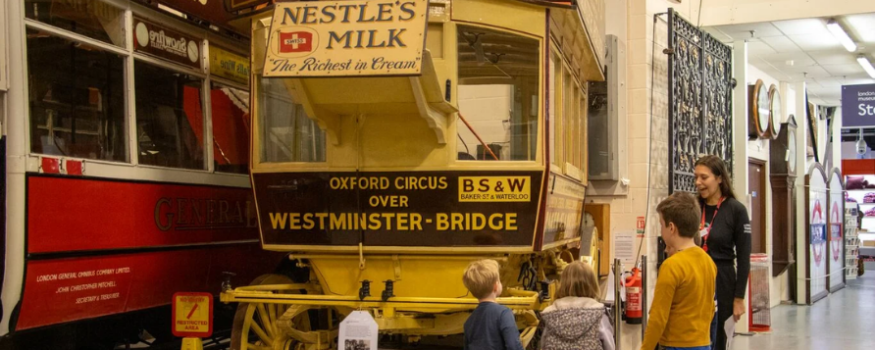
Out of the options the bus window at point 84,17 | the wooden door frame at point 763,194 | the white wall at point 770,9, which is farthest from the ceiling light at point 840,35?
the bus window at point 84,17

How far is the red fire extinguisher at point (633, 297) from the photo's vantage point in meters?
7.64

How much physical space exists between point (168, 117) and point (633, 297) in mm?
4168

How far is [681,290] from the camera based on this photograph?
383 cm

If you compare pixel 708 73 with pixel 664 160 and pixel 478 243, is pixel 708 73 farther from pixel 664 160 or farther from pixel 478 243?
pixel 478 243

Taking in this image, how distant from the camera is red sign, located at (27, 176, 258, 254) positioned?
4.89 m

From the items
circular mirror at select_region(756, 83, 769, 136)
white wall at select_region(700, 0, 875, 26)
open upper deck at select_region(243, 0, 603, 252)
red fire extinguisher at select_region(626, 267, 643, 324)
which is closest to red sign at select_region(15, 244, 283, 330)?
open upper deck at select_region(243, 0, 603, 252)

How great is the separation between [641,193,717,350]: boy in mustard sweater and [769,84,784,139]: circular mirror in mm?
8581

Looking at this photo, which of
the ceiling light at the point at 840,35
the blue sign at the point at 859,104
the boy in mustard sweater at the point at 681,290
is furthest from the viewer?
the blue sign at the point at 859,104

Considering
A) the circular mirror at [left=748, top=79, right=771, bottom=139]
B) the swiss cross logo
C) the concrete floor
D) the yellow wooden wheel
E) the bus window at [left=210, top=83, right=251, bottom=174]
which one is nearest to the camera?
the swiss cross logo

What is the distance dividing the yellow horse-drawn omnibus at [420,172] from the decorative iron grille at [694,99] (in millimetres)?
3440

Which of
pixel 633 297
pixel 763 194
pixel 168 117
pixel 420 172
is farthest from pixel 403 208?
pixel 763 194

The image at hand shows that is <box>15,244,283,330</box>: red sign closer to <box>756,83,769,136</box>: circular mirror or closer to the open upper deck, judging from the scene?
the open upper deck

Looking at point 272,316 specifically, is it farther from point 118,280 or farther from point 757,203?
point 757,203

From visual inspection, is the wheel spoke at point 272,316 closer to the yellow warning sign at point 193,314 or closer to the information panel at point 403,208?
the yellow warning sign at point 193,314
